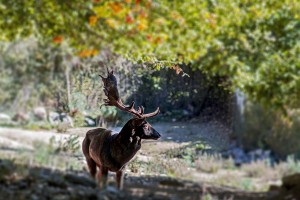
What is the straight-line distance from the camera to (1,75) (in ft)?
11.7

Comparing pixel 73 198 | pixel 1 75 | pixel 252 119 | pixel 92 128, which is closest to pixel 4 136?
pixel 1 75

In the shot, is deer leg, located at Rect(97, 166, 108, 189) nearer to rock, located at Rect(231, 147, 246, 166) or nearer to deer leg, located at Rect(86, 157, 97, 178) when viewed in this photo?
deer leg, located at Rect(86, 157, 97, 178)

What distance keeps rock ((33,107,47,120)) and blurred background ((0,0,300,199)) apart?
0.01 metres

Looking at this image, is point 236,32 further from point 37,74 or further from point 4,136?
point 4,136

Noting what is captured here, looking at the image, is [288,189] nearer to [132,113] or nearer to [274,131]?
[274,131]

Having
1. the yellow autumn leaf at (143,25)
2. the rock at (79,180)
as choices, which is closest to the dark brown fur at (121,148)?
the rock at (79,180)

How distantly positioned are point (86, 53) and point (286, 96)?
117 cm

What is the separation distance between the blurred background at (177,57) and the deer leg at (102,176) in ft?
0.23

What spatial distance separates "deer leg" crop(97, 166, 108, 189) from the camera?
142 inches

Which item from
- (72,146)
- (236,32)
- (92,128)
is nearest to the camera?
(236,32)

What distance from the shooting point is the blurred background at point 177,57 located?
3.53 metres

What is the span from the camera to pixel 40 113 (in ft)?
12.4

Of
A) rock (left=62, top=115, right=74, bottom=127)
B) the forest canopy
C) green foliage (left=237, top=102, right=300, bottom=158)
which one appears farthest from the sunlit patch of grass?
green foliage (left=237, top=102, right=300, bottom=158)

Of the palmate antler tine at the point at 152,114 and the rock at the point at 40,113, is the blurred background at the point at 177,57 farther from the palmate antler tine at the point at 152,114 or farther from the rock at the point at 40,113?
the palmate antler tine at the point at 152,114
